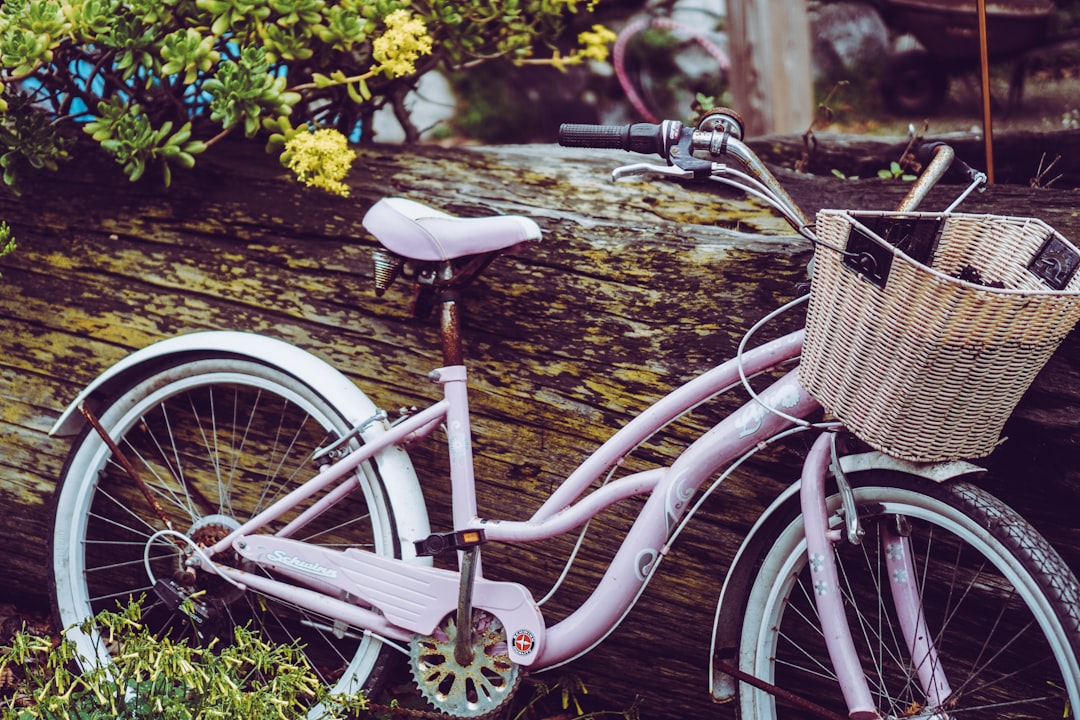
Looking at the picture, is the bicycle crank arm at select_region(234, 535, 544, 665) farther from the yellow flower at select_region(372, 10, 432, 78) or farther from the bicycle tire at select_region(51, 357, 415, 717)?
the yellow flower at select_region(372, 10, 432, 78)

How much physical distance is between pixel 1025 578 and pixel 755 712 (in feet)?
2.24

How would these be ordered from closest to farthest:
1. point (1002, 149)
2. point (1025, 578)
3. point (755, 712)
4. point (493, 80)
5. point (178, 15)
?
1. point (1025, 578)
2. point (755, 712)
3. point (178, 15)
4. point (1002, 149)
5. point (493, 80)

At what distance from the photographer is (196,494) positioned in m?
2.68

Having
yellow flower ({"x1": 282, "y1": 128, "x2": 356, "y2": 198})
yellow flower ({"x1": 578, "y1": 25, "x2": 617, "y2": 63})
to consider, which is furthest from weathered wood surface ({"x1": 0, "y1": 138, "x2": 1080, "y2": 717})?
yellow flower ({"x1": 578, "y1": 25, "x2": 617, "y2": 63})

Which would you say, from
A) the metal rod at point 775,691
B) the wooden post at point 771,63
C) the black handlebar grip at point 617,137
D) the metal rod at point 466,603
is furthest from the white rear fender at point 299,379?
the wooden post at point 771,63

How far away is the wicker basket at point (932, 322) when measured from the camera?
1.42 meters

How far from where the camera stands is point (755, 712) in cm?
204

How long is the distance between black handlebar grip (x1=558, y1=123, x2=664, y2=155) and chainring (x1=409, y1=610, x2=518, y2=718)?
113cm

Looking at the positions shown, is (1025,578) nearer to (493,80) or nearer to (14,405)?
(14,405)

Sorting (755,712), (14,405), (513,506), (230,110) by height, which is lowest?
(755,712)

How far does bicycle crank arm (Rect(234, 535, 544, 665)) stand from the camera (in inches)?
83.7

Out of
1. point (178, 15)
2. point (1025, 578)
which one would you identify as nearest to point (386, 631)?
point (1025, 578)

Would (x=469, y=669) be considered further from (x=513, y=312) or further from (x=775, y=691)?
(x=513, y=312)

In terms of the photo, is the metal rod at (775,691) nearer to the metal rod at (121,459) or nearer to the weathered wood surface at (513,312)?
the weathered wood surface at (513,312)
